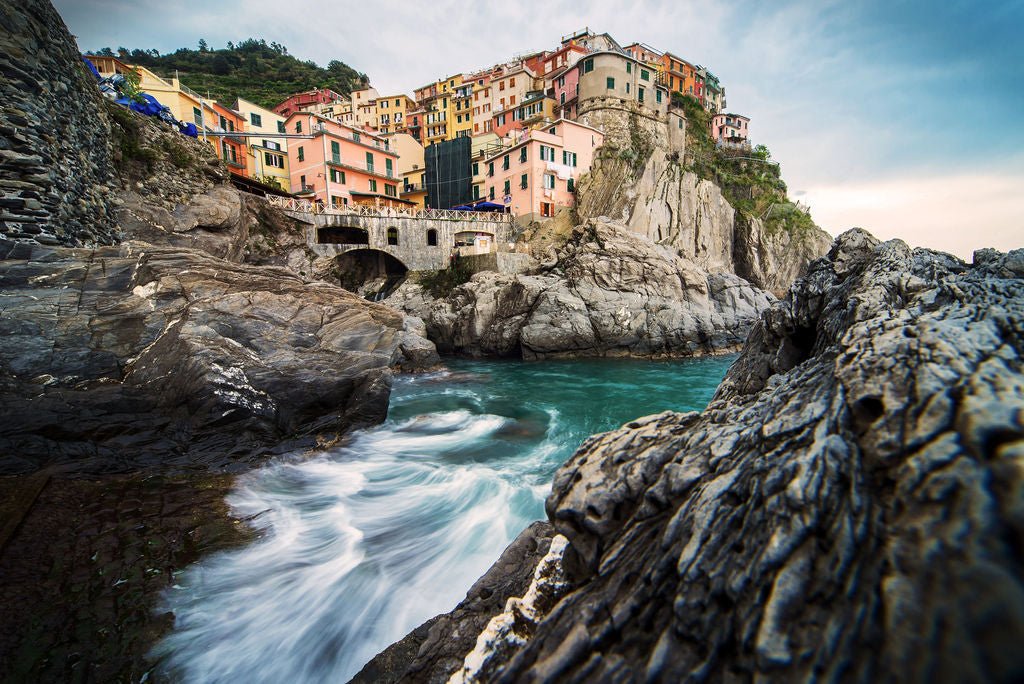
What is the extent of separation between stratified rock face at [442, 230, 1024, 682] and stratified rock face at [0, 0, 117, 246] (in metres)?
13.1

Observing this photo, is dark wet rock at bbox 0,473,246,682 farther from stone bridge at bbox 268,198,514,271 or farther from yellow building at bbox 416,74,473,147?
yellow building at bbox 416,74,473,147

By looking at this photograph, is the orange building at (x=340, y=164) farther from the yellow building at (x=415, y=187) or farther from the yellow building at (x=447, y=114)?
the yellow building at (x=447, y=114)

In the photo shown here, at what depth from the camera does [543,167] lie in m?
37.6

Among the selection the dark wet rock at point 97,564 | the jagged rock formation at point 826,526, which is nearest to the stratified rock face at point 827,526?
the jagged rock formation at point 826,526

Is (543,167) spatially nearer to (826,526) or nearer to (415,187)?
(415,187)

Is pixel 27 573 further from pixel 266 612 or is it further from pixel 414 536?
pixel 414 536

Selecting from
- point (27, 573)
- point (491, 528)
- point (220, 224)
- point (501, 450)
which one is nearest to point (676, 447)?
point (491, 528)

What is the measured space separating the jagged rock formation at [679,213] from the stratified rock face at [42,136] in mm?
31773

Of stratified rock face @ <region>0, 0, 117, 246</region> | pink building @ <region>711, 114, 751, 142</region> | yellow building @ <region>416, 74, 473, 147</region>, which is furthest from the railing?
pink building @ <region>711, 114, 751, 142</region>

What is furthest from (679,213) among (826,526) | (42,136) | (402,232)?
(826,526)

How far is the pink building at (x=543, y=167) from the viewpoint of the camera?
3734cm

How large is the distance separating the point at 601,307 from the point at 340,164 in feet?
93.5

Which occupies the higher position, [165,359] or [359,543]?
[165,359]

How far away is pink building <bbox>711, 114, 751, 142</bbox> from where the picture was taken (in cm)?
6540
